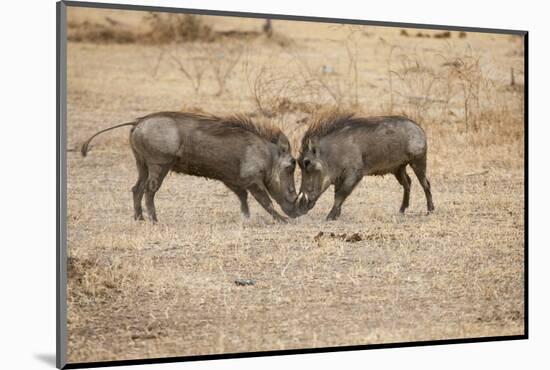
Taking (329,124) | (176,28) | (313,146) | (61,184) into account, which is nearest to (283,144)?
(313,146)

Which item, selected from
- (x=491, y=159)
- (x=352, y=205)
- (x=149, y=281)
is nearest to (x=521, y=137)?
(x=491, y=159)

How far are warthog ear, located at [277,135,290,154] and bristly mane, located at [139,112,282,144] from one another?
2cm

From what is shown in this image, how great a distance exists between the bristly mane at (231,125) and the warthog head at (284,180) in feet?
0.23

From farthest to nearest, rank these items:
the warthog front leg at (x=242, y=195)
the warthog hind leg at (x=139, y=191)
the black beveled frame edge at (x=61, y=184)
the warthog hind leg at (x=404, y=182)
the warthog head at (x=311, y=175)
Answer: the warthog hind leg at (x=404, y=182), the warthog head at (x=311, y=175), the warthog front leg at (x=242, y=195), the warthog hind leg at (x=139, y=191), the black beveled frame edge at (x=61, y=184)

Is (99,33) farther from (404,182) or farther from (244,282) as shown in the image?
(404,182)

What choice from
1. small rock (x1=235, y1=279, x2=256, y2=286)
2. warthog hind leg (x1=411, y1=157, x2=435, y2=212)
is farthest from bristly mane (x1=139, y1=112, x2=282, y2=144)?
warthog hind leg (x1=411, y1=157, x2=435, y2=212)

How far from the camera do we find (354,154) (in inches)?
262

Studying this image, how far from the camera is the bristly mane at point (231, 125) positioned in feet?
20.5

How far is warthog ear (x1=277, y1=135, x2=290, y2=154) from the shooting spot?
21.1ft

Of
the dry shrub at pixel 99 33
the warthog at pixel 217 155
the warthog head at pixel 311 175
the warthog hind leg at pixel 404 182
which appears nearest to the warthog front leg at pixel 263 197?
the warthog at pixel 217 155

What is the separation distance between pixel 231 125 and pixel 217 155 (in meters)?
0.19

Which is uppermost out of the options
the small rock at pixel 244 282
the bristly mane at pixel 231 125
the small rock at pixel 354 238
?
the bristly mane at pixel 231 125

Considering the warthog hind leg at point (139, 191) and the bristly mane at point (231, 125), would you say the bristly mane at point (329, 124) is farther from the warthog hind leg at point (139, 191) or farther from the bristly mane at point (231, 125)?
the warthog hind leg at point (139, 191)

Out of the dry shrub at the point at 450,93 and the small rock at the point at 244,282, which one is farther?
the dry shrub at the point at 450,93
